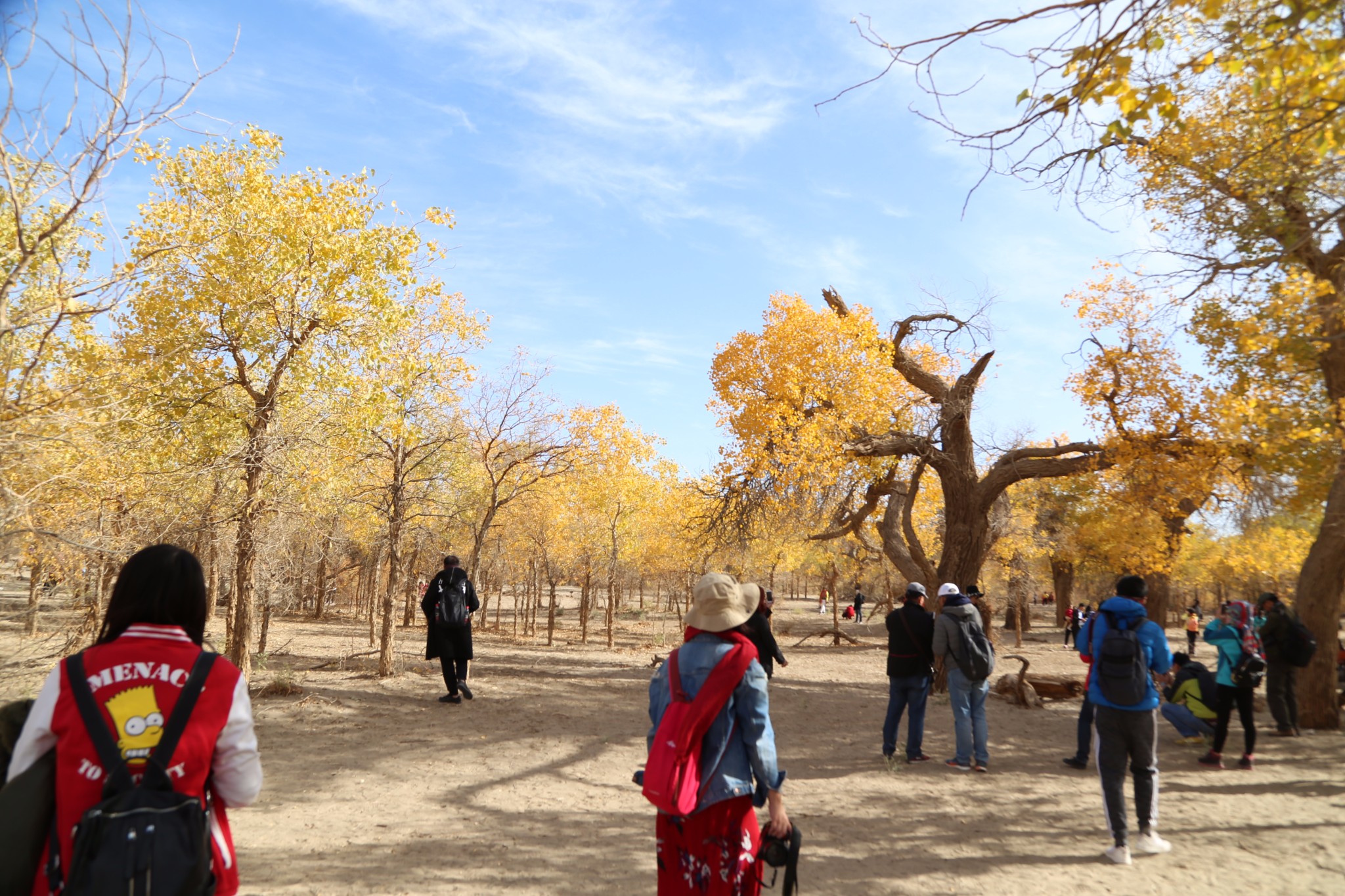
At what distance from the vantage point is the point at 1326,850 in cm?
543

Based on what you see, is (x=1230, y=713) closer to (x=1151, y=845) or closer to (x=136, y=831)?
(x=1151, y=845)

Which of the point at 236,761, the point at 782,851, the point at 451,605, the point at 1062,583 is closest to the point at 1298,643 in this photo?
the point at 782,851

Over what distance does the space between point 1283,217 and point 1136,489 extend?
453cm

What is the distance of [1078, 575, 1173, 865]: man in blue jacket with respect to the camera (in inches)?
202

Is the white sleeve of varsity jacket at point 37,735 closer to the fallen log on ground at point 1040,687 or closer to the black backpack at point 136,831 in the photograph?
the black backpack at point 136,831

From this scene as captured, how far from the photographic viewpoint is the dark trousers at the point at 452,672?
10.6m

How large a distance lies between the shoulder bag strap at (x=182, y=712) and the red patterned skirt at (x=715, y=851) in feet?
5.73

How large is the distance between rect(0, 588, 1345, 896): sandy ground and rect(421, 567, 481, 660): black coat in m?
0.78

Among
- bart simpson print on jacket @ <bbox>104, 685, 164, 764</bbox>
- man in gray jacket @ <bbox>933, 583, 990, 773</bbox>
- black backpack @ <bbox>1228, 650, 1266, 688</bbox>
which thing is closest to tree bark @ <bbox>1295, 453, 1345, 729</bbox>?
black backpack @ <bbox>1228, 650, 1266, 688</bbox>

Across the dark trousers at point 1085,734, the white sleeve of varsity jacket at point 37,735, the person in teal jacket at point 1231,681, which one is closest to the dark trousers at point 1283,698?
the person in teal jacket at point 1231,681

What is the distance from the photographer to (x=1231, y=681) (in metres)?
7.85

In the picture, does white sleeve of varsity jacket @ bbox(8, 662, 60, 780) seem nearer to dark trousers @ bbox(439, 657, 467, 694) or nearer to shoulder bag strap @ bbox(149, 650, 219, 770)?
shoulder bag strap @ bbox(149, 650, 219, 770)

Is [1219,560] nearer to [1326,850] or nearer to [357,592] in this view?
[1326,850]

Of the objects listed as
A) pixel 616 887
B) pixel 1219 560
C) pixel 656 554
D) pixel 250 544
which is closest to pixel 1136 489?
pixel 616 887
